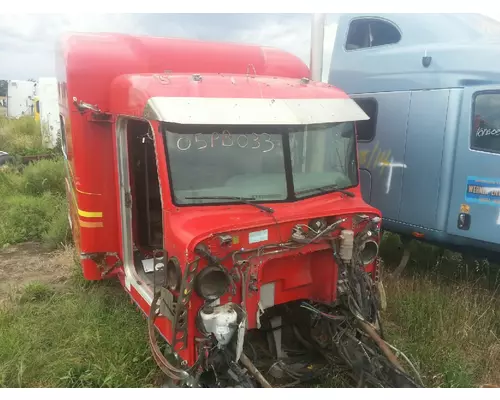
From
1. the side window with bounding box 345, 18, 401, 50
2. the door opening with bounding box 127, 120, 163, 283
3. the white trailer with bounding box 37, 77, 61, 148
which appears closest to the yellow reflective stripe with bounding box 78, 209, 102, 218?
the door opening with bounding box 127, 120, 163, 283

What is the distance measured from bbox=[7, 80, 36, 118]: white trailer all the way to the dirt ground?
18948 mm

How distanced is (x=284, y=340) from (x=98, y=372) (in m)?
1.67

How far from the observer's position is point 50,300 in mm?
5203

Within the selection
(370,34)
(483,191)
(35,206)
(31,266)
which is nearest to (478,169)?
(483,191)

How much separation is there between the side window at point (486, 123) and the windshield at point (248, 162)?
1686 millimetres

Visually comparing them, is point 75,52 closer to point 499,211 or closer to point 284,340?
point 284,340

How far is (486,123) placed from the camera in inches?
183

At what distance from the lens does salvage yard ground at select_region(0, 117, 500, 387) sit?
12.9 feet

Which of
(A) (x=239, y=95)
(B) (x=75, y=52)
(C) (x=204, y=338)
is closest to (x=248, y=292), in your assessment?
(C) (x=204, y=338)

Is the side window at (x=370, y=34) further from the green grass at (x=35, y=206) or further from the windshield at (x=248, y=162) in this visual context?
the green grass at (x=35, y=206)

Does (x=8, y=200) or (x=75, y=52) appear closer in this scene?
(x=75, y=52)

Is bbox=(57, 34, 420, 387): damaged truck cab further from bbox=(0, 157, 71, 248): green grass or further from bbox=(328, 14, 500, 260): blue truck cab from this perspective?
bbox=(0, 157, 71, 248): green grass

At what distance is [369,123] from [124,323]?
3.75 meters

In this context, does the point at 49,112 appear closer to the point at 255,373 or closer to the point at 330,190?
the point at 330,190
